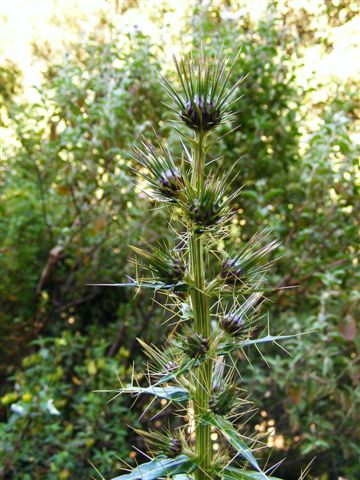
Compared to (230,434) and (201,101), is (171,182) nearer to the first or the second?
(201,101)

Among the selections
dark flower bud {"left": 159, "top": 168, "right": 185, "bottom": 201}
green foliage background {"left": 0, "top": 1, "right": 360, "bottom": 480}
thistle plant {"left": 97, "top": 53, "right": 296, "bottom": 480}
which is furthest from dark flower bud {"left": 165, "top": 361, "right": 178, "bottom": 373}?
green foliage background {"left": 0, "top": 1, "right": 360, "bottom": 480}

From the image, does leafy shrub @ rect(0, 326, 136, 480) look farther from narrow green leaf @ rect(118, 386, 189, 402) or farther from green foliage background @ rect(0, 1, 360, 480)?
narrow green leaf @ rect(118, 386, 189, 402)

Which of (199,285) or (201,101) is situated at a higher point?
(201,101)

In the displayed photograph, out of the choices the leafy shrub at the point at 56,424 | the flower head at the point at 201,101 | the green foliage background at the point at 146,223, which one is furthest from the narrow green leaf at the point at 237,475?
the green foliage background at the point at 146,223

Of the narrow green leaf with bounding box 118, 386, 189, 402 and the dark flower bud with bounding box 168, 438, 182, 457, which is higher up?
the narrow green leaf with bounding box 118, 386, 189, 402

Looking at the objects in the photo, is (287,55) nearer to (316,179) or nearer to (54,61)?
(316,179)

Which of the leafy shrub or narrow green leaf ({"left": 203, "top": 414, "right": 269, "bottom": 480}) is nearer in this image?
narrow green leaf ({"left": 203, "top": 414, "right": 269, "bottom": 480})

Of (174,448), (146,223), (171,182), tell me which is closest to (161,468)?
(174,448)
